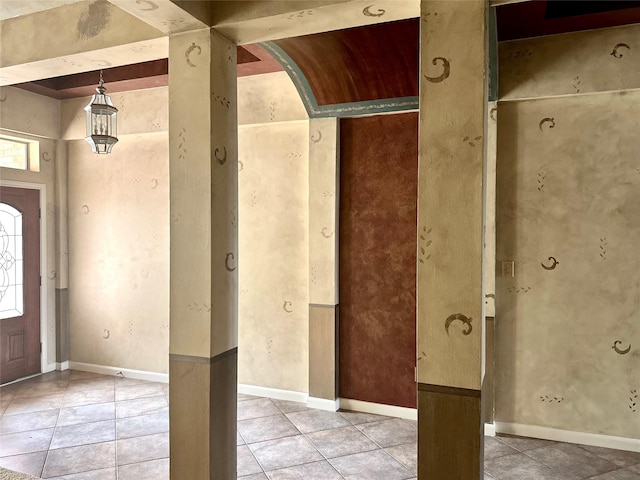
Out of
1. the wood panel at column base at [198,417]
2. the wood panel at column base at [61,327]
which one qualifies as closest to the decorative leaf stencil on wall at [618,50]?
the wood panel at column base at [198,417]

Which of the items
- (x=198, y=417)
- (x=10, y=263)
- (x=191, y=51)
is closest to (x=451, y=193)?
(x=191, y=51)

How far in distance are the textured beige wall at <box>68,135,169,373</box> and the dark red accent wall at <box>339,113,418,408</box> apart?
6.56ft

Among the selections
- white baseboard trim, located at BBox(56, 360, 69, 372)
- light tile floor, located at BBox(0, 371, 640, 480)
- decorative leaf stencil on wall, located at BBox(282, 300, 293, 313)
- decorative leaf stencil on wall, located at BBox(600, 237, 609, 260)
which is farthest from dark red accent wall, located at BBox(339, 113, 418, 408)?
white baseboard trim, located at BBox(56, 360, 69, 372)

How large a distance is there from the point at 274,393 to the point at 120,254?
2.28 m

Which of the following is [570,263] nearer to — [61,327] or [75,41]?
[75,41]

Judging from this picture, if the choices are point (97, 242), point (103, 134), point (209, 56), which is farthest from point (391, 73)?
point (97, 242)

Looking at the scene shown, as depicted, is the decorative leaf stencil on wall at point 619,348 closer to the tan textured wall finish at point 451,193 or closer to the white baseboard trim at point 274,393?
the tan textured wall finish at point 451,193

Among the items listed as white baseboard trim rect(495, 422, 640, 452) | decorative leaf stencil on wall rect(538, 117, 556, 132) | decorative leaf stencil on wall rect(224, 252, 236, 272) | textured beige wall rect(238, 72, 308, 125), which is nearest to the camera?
decorative leaf stencil on wall rect(224, 252, 236, 272)

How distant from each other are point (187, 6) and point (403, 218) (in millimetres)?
2400

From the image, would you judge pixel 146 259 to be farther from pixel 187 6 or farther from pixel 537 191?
pixel 537 191

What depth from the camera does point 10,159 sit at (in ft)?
16.6

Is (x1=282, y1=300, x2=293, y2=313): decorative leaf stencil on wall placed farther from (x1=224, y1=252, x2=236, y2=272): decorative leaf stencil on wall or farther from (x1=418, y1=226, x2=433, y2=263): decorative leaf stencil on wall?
(x1=418, y1=226, x2=433, y2=263): decorative leaf stencil on wall

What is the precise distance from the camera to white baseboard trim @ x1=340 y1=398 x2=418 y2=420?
4.00 m

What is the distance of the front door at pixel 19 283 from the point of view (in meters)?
4.86
